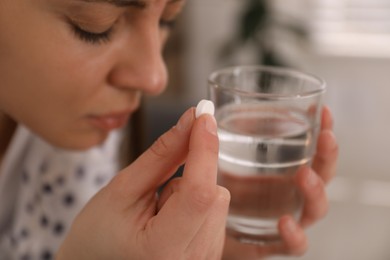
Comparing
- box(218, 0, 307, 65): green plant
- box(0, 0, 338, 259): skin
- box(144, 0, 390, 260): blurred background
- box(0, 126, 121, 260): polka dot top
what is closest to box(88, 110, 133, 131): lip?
box(0, 0, 338, 259): skin

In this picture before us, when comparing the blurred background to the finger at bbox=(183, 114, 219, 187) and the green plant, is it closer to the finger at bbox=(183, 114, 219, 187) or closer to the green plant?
the green plant

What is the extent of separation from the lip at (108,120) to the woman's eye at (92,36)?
0.13 meters

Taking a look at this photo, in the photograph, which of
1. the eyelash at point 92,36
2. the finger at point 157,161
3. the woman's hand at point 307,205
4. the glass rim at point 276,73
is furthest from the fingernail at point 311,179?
the eyelash at point 92,36

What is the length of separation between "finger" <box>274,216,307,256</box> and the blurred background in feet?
4.45

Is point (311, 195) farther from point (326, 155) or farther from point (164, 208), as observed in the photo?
point (164, 208)

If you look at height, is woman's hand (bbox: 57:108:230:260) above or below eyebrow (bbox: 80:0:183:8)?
below

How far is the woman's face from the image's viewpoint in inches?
26.9

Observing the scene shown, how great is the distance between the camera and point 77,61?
72cm

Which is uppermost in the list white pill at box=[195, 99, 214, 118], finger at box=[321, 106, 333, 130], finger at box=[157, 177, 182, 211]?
white pill at box=[195, 99, 214, 118]

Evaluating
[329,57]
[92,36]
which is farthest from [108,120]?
[329,57]

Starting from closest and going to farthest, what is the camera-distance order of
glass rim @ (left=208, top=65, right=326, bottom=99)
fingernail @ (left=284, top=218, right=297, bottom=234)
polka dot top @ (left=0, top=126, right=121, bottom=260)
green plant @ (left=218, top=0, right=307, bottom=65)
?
glass rim @ (left=208, top=65, right=326, bottom=99)
fingernail @ (left=284, top=218, right=297, bottom=234)
polka dot top @ (left=0, top=126, right=121, bottom=260)
green plant @ (left=218, top=0, right=307, bottom=65)

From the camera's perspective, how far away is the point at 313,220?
829 mm

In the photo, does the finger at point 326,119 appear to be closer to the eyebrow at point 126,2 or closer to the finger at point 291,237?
the finger at point 291,237

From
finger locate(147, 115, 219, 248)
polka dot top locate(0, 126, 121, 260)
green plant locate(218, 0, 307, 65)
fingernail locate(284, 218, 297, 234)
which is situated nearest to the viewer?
finger locate(147, 115, 219, 248)
